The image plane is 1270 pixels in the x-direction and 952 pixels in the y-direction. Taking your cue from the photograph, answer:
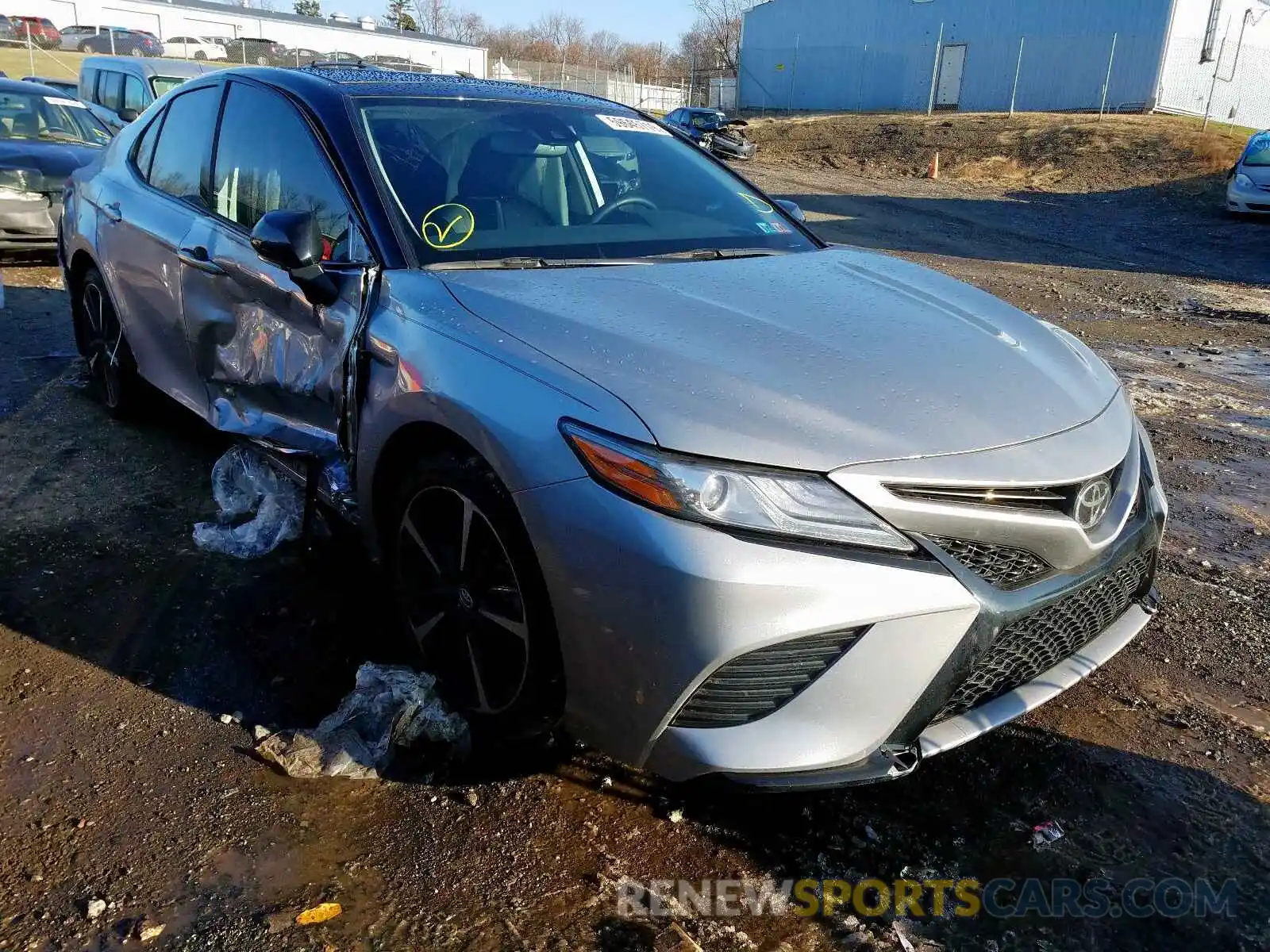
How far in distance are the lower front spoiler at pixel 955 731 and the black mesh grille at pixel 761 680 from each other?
13 centimetres

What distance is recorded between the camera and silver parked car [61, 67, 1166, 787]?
2068mm

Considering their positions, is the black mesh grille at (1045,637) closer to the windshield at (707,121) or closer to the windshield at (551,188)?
the windshield at (551,188)

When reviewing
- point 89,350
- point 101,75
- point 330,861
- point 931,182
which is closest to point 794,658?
point 330,861

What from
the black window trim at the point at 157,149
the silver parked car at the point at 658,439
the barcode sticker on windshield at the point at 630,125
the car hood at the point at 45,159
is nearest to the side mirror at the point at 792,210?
the silver parked car at the point at 658,439

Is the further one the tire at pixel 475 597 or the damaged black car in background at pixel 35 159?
the damaged black car in background at pixel 35 159

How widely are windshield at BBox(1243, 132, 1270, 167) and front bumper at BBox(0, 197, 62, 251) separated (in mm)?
17172

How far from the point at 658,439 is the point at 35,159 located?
8.89 meters

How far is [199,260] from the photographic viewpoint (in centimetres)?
369

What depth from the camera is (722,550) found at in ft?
6.61

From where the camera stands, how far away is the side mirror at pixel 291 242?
2781 mm

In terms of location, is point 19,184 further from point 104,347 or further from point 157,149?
point 157,149

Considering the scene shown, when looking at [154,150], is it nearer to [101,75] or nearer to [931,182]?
[101,75]

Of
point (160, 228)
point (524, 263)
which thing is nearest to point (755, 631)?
point (524, 263)

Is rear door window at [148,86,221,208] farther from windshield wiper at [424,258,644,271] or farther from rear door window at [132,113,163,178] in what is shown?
windshield wiper at [424,258,644,271]
